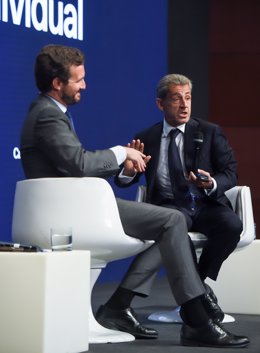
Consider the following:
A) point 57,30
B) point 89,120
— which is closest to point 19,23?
point 57,30

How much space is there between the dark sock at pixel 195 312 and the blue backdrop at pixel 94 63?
6.89 ft

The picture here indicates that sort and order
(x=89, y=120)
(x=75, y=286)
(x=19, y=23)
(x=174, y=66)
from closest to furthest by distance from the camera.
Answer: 1. (x=75, y=286)
2. (x=19, y=23)
3. (x=89, y=120)
4. (x=174, y=66)

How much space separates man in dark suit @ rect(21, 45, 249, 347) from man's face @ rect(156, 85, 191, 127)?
2.66 feet

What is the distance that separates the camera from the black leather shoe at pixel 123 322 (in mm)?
3912

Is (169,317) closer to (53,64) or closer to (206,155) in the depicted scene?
(206,155)

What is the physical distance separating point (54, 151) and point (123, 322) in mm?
832

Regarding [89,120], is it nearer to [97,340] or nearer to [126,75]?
[126,75]

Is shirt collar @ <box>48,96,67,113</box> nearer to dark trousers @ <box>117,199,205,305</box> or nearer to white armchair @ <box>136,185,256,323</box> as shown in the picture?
dark trousers @ <box>117,199,205,305</box>

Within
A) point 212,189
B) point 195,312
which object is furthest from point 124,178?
point 195,312

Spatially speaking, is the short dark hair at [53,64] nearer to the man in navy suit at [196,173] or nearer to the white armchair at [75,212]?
the white armchair at [75,212]

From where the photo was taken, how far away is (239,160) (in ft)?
27.4

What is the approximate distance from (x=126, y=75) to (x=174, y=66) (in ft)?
3.16

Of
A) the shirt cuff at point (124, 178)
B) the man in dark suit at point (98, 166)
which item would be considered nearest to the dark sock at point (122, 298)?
the man in dark suit at point (98, 166)

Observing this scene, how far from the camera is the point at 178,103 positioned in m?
4.57
